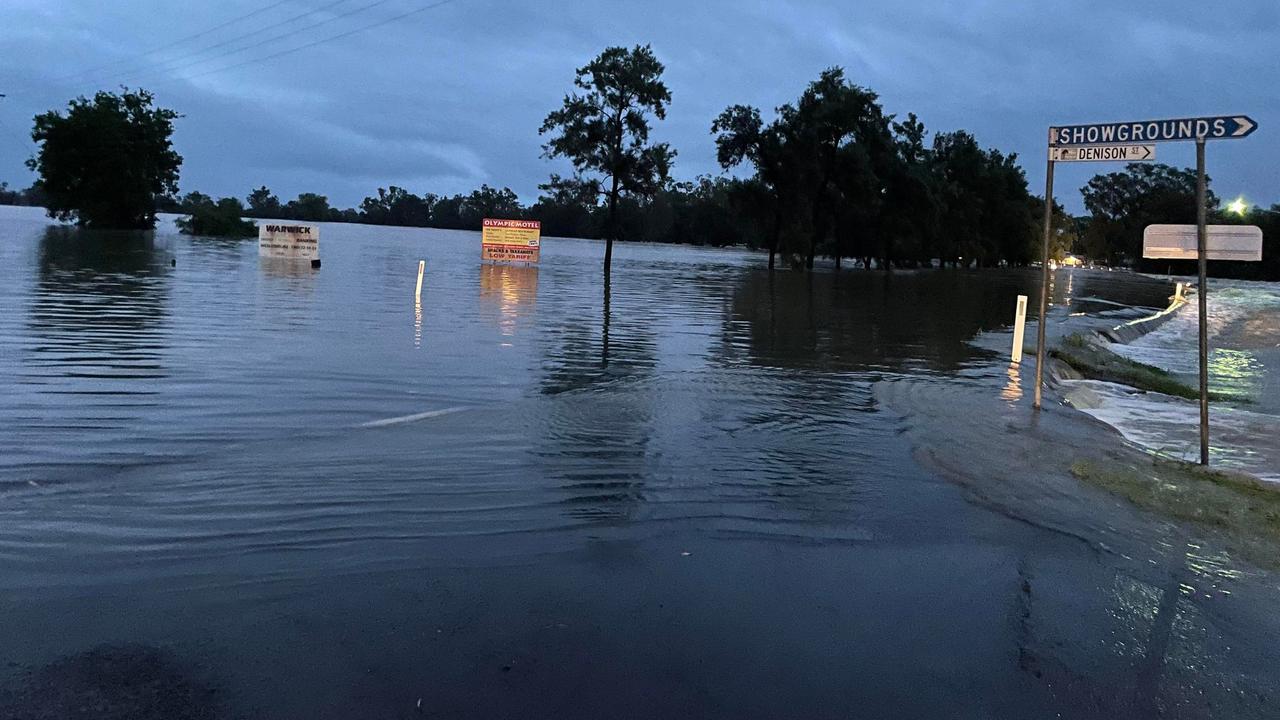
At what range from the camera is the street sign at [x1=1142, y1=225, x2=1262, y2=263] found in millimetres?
9312

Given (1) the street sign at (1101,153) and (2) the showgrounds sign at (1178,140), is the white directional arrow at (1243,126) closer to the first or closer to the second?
(2) the showgrounds sign at (1178,140)

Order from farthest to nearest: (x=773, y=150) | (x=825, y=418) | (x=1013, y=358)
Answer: (x=773, y=150) → (x=1013, y=358) → (x=825, y=418)

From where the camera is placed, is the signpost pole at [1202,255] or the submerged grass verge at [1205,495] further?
the signpost pole at [1202,255]

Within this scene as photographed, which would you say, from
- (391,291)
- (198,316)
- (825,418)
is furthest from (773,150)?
(825,418)

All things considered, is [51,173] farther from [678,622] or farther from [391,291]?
[678,622]

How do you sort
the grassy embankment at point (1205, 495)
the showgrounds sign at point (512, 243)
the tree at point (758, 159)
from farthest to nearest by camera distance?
the tree at point (758, 159) < the showgrounds sign at point (512, 243) < the grassy embankment at point (1205, 495)

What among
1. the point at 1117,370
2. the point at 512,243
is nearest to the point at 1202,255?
the point at 1117,370

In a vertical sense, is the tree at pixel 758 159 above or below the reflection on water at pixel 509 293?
above

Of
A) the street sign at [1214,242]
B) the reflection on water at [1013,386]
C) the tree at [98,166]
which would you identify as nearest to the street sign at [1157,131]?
the street sign at [1214,242]

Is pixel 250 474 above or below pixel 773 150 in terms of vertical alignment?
below

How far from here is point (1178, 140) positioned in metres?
9.24

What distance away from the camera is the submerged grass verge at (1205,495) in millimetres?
7223

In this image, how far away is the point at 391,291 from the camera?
29047 millimetres

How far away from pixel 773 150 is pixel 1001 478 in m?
57.3
